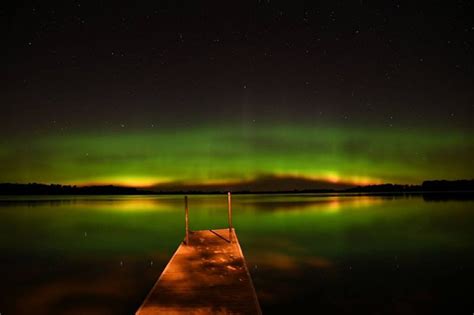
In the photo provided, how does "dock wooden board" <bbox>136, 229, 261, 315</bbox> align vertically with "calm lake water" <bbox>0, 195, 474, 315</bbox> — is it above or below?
above

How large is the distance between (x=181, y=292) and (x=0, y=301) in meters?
7.55

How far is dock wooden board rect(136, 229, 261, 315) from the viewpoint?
7.66 meters

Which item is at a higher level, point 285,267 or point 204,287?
point 204,287

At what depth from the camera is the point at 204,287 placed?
9141mm

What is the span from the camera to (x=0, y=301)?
12.4 meters

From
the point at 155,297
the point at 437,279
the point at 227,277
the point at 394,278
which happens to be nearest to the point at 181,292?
the point at 155,297

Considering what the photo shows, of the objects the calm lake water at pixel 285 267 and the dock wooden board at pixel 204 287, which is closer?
the dock wooden board at pixel 204 287

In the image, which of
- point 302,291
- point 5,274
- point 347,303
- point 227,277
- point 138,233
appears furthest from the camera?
point 138,233

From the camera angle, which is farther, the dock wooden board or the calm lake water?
the calm lake water

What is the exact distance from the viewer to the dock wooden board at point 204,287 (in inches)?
301

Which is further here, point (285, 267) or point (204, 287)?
point (285, 267)

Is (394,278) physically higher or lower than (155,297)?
lower

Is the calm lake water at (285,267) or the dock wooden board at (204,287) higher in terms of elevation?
the dock wooden board at (204,287)

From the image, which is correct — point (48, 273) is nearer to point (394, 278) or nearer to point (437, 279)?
point (394, 278)
